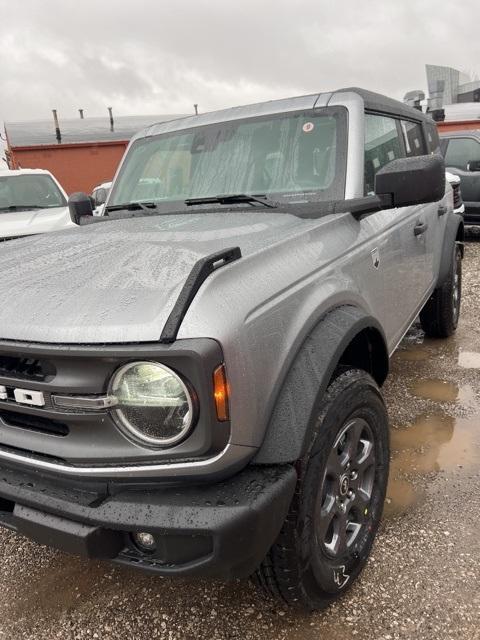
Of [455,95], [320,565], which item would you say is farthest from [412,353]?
[455,95]

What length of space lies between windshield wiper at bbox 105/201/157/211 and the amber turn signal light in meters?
1.57

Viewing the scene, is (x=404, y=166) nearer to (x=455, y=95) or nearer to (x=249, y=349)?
(x=249, y=349)

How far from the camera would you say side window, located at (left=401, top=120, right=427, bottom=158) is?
339 centimetres

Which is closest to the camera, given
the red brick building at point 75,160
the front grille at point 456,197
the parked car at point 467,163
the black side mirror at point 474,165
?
the front grille at point 456,197

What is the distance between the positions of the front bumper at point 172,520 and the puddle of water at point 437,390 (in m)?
2.47

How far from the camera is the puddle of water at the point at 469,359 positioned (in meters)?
4.14

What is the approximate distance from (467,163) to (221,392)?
8712 mm

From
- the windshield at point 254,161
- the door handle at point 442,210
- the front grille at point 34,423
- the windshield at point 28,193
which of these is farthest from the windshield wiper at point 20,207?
the front grille at point 34,423

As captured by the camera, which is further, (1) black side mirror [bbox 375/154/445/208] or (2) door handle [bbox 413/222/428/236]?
(2) door handle [bbox 413/222/428/236]

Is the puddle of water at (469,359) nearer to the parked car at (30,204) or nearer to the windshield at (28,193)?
the parked car at (30,204)

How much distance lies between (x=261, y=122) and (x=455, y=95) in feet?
118

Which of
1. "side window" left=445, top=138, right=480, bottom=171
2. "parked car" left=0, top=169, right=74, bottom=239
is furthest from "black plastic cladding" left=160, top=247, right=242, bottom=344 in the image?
"side window" left=445, top=138, right=480, bottom=171

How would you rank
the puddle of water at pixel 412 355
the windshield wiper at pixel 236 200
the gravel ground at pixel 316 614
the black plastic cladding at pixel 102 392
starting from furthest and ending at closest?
the puddle of water at pixel 412 355 < the windshield wiper at pixel 236 200 < the gravel ground at pixel 316 614 < the black plastic cladding at pixel 102 392

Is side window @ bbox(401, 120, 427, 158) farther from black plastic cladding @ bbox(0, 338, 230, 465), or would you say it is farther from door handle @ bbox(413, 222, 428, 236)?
black plastic cladding @ bbox(0, 338, 230, 465)
